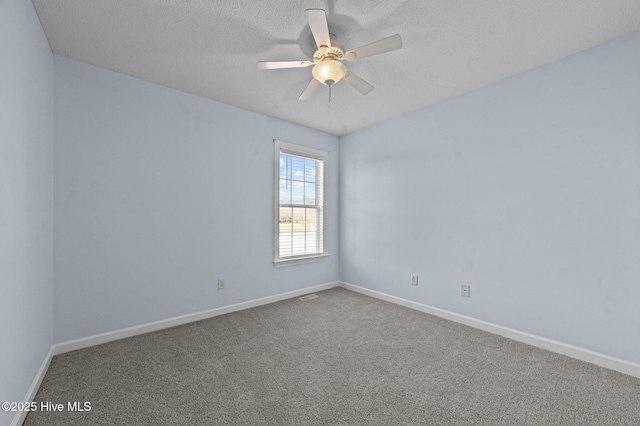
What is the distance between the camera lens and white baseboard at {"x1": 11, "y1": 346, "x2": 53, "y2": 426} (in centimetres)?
151

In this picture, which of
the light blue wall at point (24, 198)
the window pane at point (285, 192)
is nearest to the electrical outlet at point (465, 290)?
the window pane at point (285, 192)

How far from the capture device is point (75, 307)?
2395mm

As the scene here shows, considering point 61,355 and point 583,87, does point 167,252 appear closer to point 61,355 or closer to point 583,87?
point 61,355

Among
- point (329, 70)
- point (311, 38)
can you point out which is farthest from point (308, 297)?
point (311, 38)

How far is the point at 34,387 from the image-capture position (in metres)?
1.79

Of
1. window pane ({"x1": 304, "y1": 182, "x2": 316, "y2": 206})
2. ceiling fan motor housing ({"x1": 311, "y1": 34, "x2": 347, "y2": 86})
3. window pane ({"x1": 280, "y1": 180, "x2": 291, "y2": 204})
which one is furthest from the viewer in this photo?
window pane ({"x1": 304, "y1": 182, "x2": 316, "y2": 206})

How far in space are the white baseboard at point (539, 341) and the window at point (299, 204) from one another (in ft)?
5.01

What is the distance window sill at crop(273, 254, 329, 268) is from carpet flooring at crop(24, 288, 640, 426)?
1113mm

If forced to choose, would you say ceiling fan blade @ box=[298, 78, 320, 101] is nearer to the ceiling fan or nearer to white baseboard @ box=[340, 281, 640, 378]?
the ceiling fan

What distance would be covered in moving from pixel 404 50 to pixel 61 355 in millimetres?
3890

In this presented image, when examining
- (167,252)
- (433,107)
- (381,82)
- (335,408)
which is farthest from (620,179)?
Answer: (167,252)

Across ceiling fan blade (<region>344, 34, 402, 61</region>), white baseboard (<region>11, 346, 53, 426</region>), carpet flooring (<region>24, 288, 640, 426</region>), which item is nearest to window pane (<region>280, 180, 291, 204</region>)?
carpet flooring (<region>24, 288, 640, 426</region>)

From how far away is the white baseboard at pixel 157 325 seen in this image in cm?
237

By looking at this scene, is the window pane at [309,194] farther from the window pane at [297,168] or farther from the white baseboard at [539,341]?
the white baseboard at [539,341]
